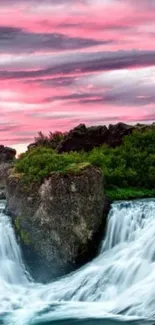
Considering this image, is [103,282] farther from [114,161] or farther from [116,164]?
[114,161]

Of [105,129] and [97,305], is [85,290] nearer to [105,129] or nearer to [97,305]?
[97,305]

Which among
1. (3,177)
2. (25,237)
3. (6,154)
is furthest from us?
(6,154)

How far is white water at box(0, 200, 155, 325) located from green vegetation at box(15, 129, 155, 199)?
1859mm

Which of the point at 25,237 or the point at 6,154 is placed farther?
the point at 6,154

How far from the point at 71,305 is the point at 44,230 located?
3.40m

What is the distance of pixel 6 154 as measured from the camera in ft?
126

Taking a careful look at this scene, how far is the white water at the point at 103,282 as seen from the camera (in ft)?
59.8

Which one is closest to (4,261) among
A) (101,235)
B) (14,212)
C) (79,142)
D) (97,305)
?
(14,212)

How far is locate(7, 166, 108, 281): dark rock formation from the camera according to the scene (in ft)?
72.1

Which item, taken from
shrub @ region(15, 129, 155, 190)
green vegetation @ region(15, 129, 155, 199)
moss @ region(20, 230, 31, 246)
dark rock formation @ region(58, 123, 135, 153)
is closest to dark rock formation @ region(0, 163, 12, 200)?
dark rock formation @ region(58, 123, 135, 153)

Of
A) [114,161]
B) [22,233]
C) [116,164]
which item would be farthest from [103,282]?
[114,161]

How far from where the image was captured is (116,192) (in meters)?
25.8

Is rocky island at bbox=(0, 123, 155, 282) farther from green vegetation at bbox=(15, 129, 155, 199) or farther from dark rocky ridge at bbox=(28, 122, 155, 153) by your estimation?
dark rocky ridge at bbox=(28, 122, 155, 153)

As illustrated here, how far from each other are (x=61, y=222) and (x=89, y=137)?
11273mm
